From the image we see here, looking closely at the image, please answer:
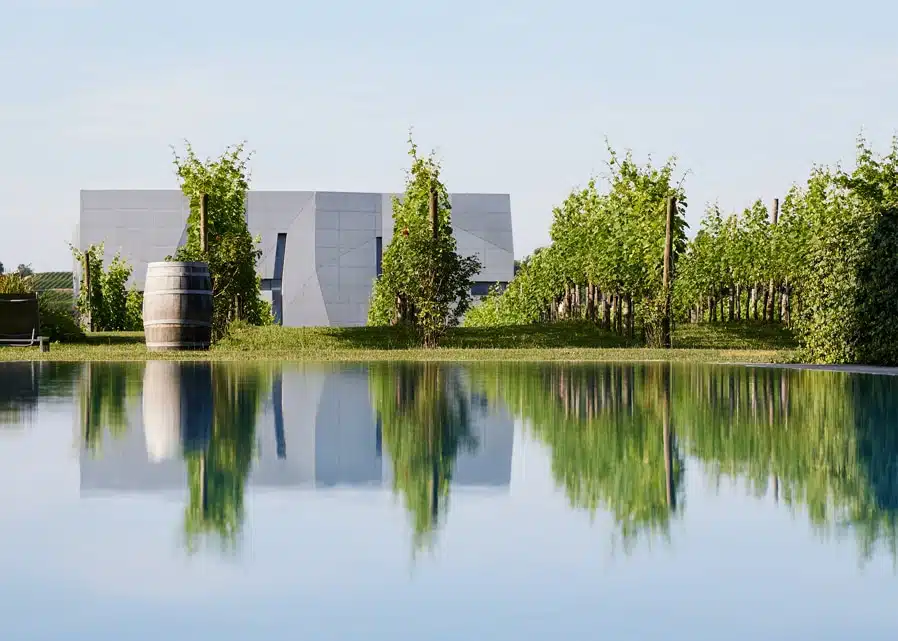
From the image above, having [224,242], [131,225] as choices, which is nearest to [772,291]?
[224,242]

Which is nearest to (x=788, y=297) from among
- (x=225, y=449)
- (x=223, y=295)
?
(x=223, y=295)

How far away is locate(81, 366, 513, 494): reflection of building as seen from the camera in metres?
7.45

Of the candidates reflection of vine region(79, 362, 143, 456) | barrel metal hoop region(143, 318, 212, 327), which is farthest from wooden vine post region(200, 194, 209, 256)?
reflection of vine region(79, 362, 143, 456)

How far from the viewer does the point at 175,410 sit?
12258 mm

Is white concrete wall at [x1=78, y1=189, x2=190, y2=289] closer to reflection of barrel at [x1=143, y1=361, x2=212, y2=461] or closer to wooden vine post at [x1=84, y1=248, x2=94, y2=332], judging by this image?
wooden vine post at [x1=84, y1=248, x2=94, y2=332]

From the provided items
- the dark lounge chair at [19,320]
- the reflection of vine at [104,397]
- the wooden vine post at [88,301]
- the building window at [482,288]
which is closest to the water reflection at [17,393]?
the reflection of vine at [104,397]

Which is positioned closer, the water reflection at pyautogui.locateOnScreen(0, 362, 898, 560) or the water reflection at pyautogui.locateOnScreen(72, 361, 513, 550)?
the water reflection at pyautogui.locateOnScreen(0, 362, 898, 560)

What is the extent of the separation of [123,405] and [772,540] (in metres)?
8.74

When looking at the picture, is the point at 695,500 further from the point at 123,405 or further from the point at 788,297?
the point at 788,297

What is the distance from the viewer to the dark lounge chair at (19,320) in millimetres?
29766

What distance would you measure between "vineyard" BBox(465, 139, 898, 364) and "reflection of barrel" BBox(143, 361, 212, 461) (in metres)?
10.3

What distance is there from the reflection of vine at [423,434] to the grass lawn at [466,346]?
25.7 ft

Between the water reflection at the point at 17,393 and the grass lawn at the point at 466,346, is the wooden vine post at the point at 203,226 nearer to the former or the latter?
the grass lawn at the point at 466,346

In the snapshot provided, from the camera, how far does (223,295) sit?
109 ft
